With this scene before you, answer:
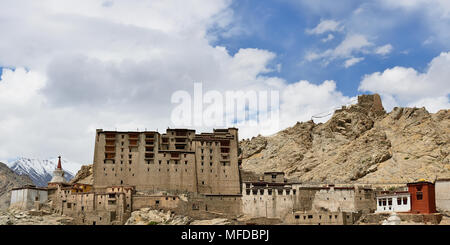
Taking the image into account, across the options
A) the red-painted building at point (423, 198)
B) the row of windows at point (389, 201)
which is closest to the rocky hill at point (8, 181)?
the row of windows at point (389, 201)

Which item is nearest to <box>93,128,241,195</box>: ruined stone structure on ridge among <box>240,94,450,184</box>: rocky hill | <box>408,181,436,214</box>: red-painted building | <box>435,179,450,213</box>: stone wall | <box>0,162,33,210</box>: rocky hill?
<box>240,94,450,184</box>: rocky hill

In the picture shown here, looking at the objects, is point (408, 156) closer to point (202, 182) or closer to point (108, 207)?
point (202, 182)

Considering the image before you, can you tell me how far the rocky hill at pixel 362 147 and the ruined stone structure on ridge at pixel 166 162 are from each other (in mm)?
17422

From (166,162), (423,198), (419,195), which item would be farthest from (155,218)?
(423,198)

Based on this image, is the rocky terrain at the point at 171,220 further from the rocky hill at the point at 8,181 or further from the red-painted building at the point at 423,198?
the rocky hill at the point at 8,181

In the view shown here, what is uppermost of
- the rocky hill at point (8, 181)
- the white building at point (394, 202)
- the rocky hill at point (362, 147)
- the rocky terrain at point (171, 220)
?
the rocky hill at point (362, 147)

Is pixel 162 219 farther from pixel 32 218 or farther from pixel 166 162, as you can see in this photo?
pixel 32 218

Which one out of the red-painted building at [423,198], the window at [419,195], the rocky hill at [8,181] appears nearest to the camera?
the red-painted building at [423,198]

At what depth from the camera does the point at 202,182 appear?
323ft

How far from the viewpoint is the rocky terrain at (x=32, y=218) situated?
281 ft

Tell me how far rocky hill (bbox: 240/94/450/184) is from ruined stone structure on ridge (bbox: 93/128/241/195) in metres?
17.4
